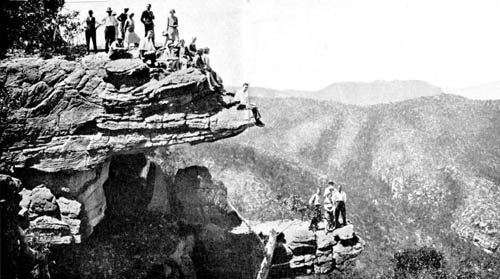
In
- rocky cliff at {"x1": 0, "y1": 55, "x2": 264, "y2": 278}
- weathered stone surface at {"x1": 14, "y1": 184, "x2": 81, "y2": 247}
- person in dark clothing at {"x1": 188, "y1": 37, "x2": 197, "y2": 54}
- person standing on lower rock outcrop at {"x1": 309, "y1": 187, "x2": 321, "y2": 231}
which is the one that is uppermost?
person in dark clothing at {"x1": 188, "y1": 37, "x2": 197, "y2": 54}

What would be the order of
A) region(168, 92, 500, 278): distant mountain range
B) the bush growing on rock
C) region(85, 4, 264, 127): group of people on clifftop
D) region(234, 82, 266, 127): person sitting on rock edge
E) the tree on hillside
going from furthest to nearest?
region(168, 92, 500, 278): distant mountain range → the bush growing on rock → the tree on hillside → region(234, 82, 266, 127): person sitting on rock edge → region(85, 4, 264, 127): group of people on clifftop

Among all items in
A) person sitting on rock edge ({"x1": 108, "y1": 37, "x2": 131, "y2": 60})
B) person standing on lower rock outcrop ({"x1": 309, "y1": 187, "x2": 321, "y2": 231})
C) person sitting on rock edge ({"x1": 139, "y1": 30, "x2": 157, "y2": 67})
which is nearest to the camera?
person sitting on rock edge ({"x1": 108, "y1": 37, "x2": 131, "y2": 60})

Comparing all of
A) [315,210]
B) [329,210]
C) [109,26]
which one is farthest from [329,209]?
[109,26]

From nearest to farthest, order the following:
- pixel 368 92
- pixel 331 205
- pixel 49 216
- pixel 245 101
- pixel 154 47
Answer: pixel 49 216 < pixel 245 101 < pixel 154 47 < pixel 331 205 < pixel 368 92

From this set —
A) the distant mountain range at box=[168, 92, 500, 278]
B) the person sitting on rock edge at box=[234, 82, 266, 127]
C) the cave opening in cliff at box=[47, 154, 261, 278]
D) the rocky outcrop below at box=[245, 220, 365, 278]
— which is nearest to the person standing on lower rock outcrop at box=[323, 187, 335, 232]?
the rocky outcrop below at box=[245, 220, 365, 278]

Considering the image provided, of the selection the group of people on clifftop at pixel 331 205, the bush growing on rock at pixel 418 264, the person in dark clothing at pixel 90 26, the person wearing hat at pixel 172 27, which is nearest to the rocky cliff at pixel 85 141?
the person in dark clothing at pixel 90 26

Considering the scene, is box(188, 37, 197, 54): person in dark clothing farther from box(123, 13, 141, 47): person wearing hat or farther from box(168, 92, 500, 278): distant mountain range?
box(168, 92, 500, 278): distant mountain range

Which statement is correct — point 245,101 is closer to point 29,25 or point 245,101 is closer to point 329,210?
point 329,210
